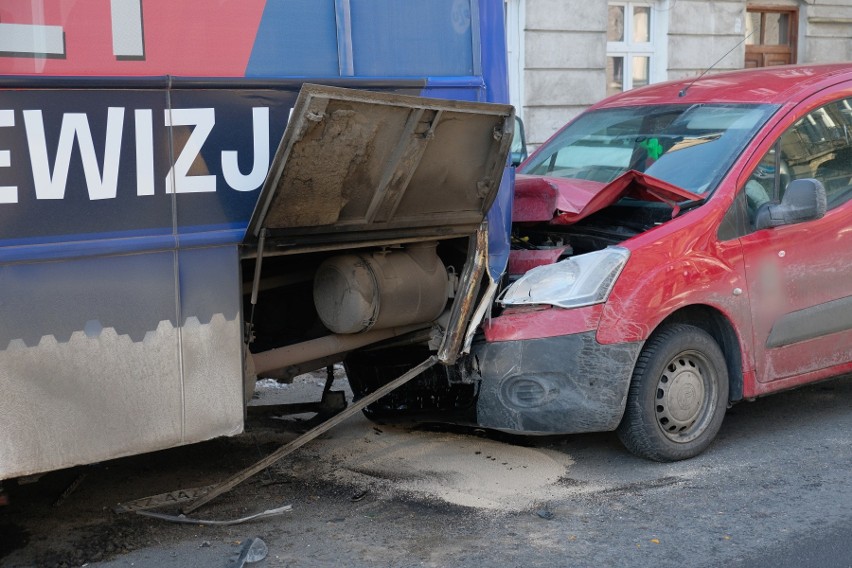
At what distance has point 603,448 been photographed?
17.6 ft

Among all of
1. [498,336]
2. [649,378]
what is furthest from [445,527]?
[649,378]

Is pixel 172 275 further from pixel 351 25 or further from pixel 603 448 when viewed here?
pixel 603 448

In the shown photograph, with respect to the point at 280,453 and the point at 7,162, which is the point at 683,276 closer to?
the point at 280,453

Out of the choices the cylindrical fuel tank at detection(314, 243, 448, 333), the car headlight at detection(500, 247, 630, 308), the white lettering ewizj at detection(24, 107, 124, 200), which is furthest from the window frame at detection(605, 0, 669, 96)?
the white lettering ewizj at detection(24, 107, 124, 200)

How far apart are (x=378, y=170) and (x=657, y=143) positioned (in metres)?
2.17

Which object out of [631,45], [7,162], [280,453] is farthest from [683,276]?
[631,45]

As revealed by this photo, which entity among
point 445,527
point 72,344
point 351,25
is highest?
point 351,25

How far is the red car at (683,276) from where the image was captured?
475 centimetres

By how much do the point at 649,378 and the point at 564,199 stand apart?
1050 mm

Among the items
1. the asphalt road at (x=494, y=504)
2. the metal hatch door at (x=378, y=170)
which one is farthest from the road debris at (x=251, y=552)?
the metal hatch door at (x=378, y=170)

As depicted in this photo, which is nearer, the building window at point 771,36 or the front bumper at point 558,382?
the front bumper at point 558,382

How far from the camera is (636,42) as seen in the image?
15336 mm

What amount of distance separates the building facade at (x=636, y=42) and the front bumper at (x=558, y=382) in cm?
879

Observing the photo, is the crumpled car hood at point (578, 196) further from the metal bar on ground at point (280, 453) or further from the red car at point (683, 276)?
the metal bar on ground at point (280, 453)
